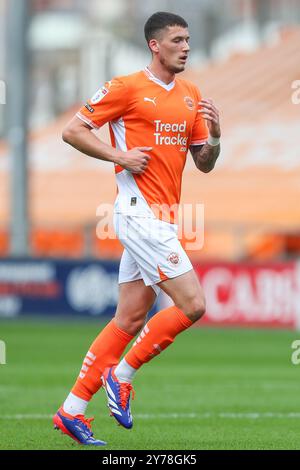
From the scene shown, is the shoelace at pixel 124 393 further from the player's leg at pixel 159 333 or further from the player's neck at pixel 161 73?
the player's neck at pixel 161 73

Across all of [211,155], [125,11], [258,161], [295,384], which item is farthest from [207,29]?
[211,155]

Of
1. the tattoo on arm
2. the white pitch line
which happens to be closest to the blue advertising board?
the white pitch line

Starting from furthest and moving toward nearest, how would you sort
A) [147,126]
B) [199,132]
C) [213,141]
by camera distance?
1. [199,132]
2. [213,141]
3. [147,126]

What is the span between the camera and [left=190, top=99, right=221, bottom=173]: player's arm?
777cm

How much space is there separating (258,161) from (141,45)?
28.3 feet

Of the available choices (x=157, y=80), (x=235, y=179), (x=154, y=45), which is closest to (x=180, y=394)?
(x=157, y=80)

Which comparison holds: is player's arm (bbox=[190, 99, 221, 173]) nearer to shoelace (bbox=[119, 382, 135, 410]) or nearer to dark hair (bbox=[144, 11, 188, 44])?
dark hair (bbox=[144, 11, 188, 44])

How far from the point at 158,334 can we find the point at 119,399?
45cm

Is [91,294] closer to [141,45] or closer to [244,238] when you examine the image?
[244,238]

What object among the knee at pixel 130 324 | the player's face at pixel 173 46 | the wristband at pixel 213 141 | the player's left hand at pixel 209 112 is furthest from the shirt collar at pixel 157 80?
the knee at pixel 130 324

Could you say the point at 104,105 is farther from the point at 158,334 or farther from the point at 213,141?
the point at 158,334

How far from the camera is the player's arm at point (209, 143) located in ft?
25.5

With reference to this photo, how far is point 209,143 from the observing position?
8.00m

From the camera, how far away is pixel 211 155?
26.3ft
